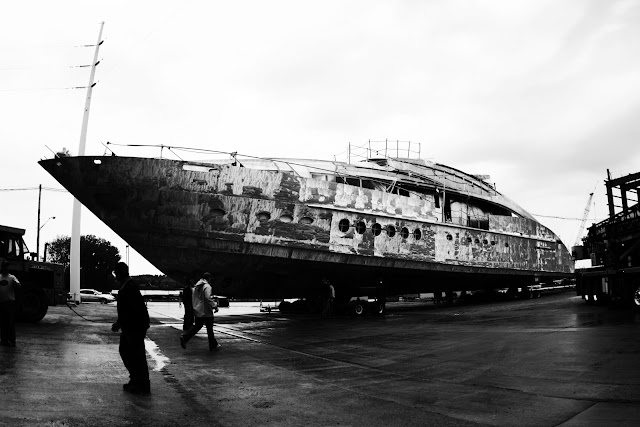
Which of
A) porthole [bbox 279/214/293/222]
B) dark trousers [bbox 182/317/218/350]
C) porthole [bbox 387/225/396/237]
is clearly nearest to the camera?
dark trousers [bbox 182/317/218/350]

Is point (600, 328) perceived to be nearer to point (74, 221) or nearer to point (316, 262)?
point (316, 262)

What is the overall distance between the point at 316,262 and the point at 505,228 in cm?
1127

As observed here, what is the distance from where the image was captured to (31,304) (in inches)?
552

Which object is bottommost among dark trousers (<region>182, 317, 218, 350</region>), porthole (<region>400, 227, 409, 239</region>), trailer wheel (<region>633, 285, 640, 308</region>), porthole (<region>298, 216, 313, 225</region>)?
dark trousers (<region>182, 317, 218, 350</region>)

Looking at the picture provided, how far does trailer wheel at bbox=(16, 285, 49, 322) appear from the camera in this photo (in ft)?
45.5

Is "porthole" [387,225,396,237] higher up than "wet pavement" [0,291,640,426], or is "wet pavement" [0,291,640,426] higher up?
"porthole" [387,225,396,237]

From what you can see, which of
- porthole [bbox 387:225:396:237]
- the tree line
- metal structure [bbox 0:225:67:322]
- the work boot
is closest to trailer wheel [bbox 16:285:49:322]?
metal structure [bbox 0:225:67:322]

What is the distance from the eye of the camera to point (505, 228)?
994 inches

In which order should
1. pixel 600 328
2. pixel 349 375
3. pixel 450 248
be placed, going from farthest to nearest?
pixel 450 248 < pixel 600 328 < pixel 349 375

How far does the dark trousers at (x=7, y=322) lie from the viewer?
8.97m

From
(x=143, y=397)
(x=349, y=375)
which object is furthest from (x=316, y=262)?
(x=143, y=397)

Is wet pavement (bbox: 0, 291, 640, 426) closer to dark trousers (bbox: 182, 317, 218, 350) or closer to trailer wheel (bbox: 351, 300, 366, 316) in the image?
dark trousers (bbox: 182, 317, 218, 350)

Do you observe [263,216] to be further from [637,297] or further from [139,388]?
[139,388]

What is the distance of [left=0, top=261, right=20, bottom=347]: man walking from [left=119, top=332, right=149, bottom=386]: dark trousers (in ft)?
12.6
